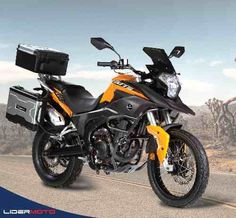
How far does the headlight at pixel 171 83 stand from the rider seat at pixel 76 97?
140 cm

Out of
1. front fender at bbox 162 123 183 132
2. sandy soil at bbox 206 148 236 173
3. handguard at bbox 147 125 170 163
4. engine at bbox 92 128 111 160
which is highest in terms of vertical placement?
front fender at bbox 162 123 183 132

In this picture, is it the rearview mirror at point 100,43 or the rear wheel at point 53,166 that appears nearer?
the rearview mirror at point 100,43

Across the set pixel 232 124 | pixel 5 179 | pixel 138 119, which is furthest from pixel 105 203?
pixel 232 124

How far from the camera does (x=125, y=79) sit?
790 centimetres

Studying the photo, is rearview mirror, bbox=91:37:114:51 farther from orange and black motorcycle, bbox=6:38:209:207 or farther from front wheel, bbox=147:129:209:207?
front wheel, bbox=147:129:209:207

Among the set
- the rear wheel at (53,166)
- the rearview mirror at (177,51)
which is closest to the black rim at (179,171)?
the rearview mirror at (177,51)

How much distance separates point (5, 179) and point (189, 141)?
426 cm

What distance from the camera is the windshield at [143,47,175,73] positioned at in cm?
748

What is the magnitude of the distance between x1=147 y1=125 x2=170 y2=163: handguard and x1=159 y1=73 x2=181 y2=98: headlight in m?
0.49

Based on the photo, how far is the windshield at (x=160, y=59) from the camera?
7.48 m

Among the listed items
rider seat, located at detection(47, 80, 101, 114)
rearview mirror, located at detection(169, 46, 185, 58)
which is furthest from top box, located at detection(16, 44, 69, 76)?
rearview mirror, located at detection(169, 46, 185, 58)

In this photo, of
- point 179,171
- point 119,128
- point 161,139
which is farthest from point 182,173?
point 119,128

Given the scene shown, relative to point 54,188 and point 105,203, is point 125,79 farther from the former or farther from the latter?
point 54,188

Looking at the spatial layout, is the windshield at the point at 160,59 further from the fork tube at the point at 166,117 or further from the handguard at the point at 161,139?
the handguard at the point at 161,139
